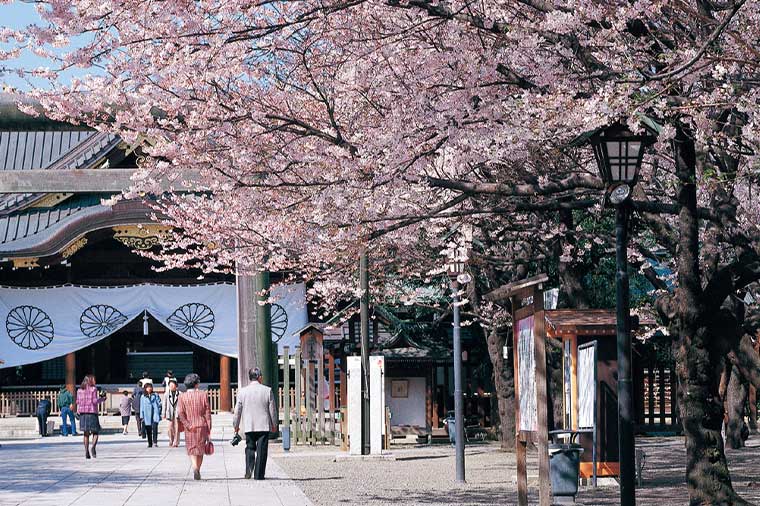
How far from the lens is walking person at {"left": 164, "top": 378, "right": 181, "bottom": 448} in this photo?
23906 mm

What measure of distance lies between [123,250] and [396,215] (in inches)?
872

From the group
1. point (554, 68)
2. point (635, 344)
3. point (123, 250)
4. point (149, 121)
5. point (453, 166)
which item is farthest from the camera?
point (123, 250)

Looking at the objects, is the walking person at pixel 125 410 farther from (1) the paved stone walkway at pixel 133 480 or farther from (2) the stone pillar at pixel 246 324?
(2) the stone pillar at pixel 246 324

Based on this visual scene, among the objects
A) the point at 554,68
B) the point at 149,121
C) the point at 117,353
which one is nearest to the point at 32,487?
the point at 149,121

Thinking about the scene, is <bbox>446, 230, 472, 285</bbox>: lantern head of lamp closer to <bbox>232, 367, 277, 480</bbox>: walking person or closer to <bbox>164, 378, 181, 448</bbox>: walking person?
<bbox>232, 367, 277, 480</bbox>: walking person

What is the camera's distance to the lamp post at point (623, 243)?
8.83 m

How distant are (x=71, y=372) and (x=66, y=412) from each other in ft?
9.21

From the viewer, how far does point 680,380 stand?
11070 mm

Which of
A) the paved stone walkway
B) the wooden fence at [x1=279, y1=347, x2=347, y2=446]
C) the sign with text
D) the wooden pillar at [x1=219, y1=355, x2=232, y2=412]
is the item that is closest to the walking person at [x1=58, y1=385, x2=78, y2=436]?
the wooden pillar at [x1=219, y1=355, x2=232, y2=412]

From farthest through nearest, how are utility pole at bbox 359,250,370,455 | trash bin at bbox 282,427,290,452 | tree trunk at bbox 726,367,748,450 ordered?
trash bin at bbox 282,427,290,452, tree trunk at bbox 726,367,748,450, utility pole at bbox 359,250,370,455

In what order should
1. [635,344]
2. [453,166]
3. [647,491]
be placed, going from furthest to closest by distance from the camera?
[635,344] → [647,491] → [453,166]

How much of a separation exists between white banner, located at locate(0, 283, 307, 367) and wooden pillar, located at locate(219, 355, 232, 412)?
74cm

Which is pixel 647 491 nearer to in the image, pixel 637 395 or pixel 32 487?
pixel 32 487

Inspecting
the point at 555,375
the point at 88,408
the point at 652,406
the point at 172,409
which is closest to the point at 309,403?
the point at 172,409
